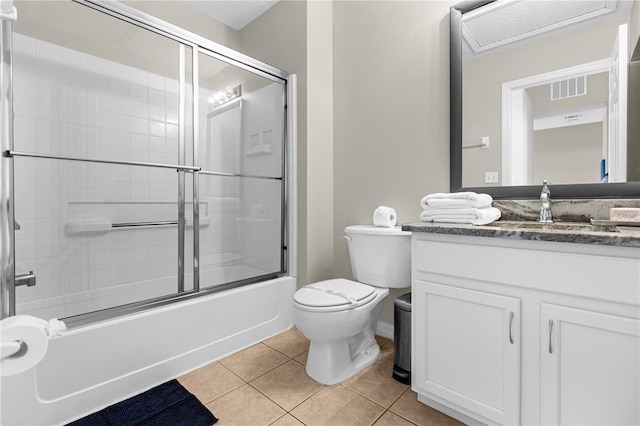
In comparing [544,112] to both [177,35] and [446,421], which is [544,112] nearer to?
[446,421]

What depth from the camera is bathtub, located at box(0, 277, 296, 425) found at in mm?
1208

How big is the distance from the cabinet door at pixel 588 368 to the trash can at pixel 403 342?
0.60 m

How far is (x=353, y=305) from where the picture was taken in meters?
1.50

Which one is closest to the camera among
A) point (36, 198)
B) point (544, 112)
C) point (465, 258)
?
point (465, 258)

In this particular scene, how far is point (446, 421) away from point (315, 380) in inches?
24.2

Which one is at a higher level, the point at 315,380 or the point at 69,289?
the point at 69,289

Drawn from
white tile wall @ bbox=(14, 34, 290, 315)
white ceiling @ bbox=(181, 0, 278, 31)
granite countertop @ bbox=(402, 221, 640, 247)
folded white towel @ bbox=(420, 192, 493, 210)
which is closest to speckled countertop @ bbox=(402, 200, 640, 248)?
granite countertop @ bbox=(402, 221, 640, 247)

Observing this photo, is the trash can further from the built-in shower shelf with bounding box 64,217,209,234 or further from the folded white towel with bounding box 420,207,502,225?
the built-in shower shelf with bounding box 64,217,209,234

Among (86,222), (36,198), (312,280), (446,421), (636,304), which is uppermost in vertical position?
(36,198)

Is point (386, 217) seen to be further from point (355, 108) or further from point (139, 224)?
point (139, 224)

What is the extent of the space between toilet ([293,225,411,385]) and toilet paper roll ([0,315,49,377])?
951 millimetres

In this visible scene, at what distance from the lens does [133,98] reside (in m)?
2.03

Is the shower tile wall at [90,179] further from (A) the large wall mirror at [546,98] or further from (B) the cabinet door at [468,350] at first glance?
(A) the large wall mirror at [546,98]

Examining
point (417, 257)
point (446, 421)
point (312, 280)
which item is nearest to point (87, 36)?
point (312, 280)
